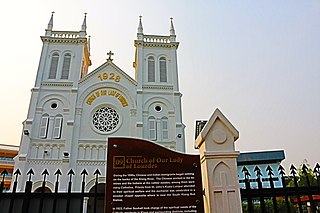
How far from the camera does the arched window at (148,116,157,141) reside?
2077 cm

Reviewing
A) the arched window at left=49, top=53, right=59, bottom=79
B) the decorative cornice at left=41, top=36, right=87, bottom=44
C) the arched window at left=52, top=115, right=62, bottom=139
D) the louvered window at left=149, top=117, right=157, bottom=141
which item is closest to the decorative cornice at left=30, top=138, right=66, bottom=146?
the arched window at left=52, top=115, right=62, bottom=139

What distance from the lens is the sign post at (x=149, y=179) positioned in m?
3.42

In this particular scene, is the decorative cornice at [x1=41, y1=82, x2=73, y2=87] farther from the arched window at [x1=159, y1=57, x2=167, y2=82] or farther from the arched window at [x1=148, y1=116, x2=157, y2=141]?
the arched window at [x1=159, y1=57, x2=167, y2=82]

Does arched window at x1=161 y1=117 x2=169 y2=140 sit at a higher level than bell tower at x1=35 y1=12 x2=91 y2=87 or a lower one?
lower

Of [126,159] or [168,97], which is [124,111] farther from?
[126,159]

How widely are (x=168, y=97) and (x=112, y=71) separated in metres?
5.45

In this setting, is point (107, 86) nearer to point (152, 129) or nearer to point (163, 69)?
point (163, 69)

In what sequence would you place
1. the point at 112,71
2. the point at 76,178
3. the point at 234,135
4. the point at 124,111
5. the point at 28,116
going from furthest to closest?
the point at 112,71 → the point at 124,111 → the point at 28,116 → the point at 76,178 → the point at 234,135

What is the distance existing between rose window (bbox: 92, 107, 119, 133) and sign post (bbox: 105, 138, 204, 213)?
1766 cm

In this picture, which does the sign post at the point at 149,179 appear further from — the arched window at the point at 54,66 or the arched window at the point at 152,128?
the arched window at the point at 54,66

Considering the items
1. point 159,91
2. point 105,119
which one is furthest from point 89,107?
point 159,91

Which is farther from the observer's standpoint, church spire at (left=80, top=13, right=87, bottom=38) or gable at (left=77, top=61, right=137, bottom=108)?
church spire at (left=80, top=13, right=87, bottom=38)

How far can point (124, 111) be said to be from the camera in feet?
71.3

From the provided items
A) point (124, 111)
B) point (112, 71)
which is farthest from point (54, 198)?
point (112, 71)
